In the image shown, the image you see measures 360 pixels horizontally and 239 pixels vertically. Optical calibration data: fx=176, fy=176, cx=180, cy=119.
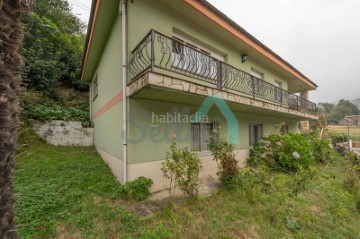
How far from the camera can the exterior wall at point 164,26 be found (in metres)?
4.72

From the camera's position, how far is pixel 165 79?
154 inches

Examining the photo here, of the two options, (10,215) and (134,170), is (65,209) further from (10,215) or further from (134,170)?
(10,215)

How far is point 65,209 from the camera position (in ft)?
11.6

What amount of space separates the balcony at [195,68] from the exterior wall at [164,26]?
43cm

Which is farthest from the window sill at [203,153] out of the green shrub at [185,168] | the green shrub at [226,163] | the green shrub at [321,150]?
the green shrub at [321,150]

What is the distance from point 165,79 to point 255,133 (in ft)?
25.2

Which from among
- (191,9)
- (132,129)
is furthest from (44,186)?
(191,9)

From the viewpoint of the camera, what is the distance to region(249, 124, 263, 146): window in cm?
949

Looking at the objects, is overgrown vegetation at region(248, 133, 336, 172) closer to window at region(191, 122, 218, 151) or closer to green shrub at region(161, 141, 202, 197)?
window at region(191, 122, 218, 151)

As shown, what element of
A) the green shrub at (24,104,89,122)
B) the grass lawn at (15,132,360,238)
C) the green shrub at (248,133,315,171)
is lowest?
the grass lawn at (15,132,360,238)

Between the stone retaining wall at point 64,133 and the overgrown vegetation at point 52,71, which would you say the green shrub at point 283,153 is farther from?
the overgrown vegetation at point 52,71

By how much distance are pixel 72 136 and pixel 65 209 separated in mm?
6083

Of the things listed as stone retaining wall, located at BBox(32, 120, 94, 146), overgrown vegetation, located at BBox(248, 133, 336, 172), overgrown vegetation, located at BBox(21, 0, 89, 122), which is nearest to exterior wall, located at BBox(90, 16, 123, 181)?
stone retaining wall, located at BBox(32, 120, 94, 146)

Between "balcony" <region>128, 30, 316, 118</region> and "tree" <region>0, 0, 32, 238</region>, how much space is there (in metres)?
2.40
